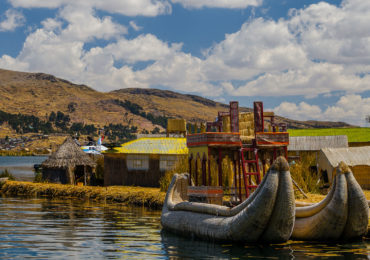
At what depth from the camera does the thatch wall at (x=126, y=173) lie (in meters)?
35.8

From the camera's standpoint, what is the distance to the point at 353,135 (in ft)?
145

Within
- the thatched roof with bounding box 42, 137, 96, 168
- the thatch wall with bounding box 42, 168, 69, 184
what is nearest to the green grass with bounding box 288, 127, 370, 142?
the thatched roof with bounding box 42, 137, 96, 168

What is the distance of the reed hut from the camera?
38.6 metres

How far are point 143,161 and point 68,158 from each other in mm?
6135

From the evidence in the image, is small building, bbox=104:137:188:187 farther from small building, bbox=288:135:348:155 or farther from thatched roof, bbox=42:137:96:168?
small building, bbox=288:135:348:155

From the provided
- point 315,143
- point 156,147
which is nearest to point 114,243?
point 156,147

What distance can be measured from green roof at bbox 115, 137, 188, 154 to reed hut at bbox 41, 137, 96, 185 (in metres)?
3.64

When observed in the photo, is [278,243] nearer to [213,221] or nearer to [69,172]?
[213,221]

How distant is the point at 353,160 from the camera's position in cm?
3216

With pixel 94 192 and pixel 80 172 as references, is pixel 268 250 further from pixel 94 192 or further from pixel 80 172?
pixel 80 172

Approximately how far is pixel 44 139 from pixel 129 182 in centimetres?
15263

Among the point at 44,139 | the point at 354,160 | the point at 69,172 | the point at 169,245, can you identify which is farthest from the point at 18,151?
the point at 169,245

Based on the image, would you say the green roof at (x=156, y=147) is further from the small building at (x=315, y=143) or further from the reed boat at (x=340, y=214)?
the reed boat at (x=340, y=214)

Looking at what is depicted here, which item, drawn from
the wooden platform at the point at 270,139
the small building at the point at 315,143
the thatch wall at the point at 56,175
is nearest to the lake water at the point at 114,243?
the wooden platform at the point at 270,139
